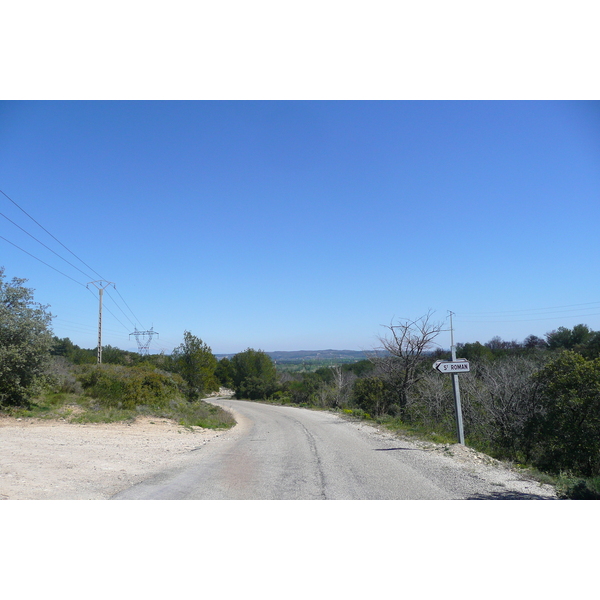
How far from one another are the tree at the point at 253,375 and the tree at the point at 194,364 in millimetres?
14485

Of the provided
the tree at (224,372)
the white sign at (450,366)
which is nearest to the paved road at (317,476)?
the white sign at (450,366)

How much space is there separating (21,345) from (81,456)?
26.6ft

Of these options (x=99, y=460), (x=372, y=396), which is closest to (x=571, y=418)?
(x=99, y=460)

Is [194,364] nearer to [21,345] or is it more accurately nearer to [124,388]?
[124,388]

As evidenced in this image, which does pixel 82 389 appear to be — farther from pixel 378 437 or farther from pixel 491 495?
pixel 491 495

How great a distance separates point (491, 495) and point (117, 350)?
50367 millimetres

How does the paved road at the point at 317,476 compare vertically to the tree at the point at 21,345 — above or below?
below

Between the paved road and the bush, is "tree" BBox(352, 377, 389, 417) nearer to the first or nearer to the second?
the bush

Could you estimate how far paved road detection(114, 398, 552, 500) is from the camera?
6.11 metres

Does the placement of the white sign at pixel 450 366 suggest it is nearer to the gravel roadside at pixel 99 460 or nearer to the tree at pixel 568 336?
the gravel roadside at pixel 99 460

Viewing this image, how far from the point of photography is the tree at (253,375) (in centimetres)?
5153

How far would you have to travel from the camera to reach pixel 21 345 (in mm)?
14461

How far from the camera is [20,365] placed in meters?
14.6

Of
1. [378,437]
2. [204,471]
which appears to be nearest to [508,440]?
[378,437]
